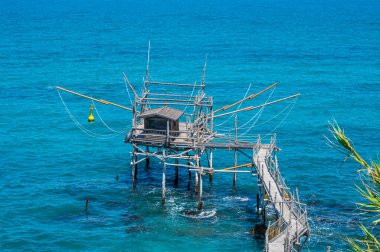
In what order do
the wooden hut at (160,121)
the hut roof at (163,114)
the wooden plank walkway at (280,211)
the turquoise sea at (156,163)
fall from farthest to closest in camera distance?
the wooden hut at (160,121)
the hut roof at (163,114)
the turquoise sea at (156,163)
the wooden plank walkway at (280,211)

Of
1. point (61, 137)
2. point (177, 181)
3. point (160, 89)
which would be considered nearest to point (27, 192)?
point (177, 181)

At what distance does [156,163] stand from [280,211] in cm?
2205

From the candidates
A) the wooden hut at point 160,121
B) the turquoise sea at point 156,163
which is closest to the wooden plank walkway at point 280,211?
the turquoise sea at point 156,163

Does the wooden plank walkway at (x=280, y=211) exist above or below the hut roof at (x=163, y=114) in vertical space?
below

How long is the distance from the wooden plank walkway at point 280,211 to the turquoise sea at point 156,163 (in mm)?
3643

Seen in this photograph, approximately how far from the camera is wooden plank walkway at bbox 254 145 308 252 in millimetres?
36375

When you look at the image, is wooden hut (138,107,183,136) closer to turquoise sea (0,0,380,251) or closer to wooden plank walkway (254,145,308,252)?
turquoise sea (0,0,380,251)

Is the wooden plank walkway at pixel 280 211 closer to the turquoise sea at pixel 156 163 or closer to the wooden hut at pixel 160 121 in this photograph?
the turquoise sea at pixel 156 163

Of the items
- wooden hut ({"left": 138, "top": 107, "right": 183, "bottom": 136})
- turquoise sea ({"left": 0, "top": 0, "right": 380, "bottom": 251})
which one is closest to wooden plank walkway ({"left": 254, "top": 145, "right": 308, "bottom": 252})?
turquoise sea ({"left": 0, "top": 0, "right": 380, "bottom": 251})

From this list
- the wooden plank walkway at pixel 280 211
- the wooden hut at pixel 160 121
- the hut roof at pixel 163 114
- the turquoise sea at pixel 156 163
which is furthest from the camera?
the wooden hut at pixel 160 121

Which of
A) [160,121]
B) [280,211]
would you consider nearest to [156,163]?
[160,121]

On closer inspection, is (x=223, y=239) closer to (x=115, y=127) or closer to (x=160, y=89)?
(x=115, y=127)

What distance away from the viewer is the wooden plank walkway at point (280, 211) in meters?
36.4

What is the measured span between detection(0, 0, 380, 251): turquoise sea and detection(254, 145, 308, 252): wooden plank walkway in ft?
12.0
